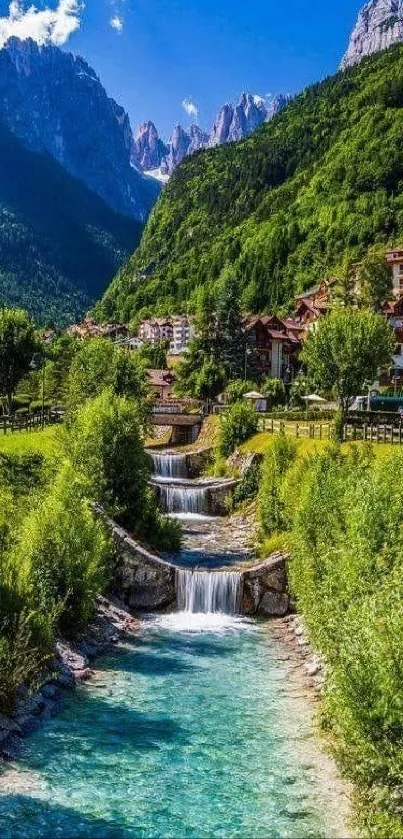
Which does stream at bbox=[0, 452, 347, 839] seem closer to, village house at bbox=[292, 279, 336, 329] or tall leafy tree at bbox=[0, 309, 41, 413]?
tall leafy tree at bbox=[0, 309, 41, 413]

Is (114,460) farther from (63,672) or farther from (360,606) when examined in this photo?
(360,606)

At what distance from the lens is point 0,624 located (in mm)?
26047

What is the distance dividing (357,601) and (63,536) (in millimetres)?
14222

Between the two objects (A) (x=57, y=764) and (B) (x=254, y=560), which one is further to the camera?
(B) (x=254, y=560)

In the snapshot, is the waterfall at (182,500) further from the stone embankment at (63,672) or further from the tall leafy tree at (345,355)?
the stone embankment at (63,672)

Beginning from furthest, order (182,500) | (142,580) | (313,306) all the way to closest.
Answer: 1. (313,306)
2. (182,500)
3. (142,580)

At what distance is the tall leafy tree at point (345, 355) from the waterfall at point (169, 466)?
58.9 ft

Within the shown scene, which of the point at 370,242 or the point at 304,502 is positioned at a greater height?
the point at 370,242

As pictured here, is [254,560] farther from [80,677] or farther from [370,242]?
[370,242]

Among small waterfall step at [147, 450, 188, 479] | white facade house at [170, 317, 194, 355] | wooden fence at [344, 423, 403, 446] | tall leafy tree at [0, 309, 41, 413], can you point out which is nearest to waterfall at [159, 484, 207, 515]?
small waterfall step at [147, 450, 188, 479]

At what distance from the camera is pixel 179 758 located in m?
22.9

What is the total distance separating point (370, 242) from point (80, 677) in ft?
584

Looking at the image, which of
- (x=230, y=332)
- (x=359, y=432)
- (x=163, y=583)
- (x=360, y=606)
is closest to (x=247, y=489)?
(x=359, y=432)

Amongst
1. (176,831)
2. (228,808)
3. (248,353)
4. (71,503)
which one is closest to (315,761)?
(228,808)
